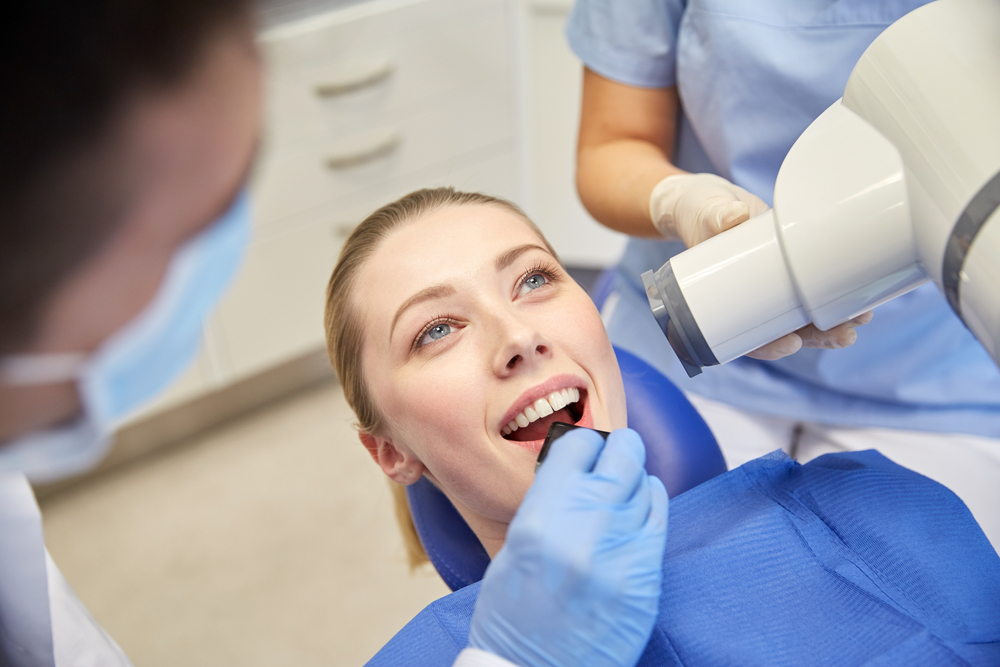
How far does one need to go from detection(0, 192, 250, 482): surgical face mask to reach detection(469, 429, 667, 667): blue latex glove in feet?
1.18

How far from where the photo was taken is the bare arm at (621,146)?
112cm

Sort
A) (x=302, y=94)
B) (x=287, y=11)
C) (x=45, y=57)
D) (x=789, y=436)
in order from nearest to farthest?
(x=45, y=57) → (x=287, y=11) → (x=789, y=436) → (x=302, y=94)

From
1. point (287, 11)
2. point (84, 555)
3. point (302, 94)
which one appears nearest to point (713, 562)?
point (287, 11)

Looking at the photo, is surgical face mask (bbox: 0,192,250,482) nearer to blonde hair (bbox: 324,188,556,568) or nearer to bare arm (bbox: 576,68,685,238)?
blonde hair (bbox: 324,188,556,568)

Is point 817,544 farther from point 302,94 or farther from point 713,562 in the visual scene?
point 302,94

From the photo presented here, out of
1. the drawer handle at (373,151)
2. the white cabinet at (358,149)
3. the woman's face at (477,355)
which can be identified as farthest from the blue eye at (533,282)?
the drawer handle at (373,151)

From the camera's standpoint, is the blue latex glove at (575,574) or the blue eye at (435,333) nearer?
the blue latex glove at (575,574)

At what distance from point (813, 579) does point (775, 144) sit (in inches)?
20.2

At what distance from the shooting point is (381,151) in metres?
2.03

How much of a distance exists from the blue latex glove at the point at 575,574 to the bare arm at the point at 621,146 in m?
0.50

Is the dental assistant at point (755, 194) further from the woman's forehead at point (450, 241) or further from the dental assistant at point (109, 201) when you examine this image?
the dental assistant at point (109, 201)

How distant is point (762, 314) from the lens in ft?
2.43

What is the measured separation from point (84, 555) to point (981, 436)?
71.9 inches

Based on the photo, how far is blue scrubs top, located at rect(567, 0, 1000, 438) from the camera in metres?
0.99
